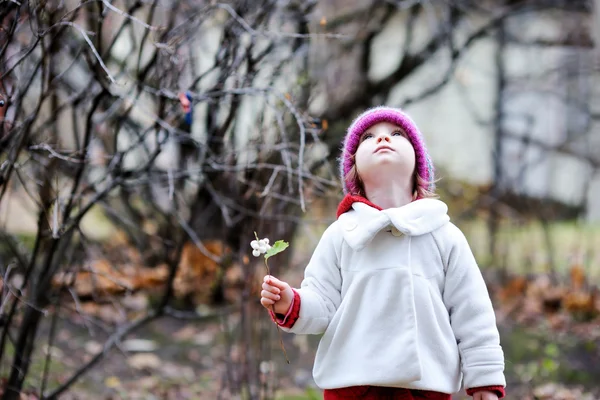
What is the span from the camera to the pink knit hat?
2.29m

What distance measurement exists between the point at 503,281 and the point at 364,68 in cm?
284

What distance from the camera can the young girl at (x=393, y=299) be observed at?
208 centimetres

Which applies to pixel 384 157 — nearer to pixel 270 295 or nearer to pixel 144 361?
pixel 270 295

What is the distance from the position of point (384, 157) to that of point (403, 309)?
1.55ft

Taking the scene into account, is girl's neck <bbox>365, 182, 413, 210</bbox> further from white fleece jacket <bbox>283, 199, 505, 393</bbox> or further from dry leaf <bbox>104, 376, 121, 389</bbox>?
dry leaf <bbox>104, 376, 121, 389</bbox>

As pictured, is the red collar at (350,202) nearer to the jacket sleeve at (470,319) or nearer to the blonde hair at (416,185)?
the blonde hair at (416,185)

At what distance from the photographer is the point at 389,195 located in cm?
223

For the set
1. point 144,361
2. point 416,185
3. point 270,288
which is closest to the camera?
point 270,288

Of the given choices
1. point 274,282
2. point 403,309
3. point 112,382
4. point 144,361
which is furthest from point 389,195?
point 144,361

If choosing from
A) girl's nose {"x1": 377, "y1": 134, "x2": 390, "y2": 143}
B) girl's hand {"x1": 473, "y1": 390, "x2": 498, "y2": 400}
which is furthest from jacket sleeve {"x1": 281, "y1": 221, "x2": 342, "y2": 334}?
girl's hand {"x1": 473, "y1": 390, "x2": 498, "y2": 400}

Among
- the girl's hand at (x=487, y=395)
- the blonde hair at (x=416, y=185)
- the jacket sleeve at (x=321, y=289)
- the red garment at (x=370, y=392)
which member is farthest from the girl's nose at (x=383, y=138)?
the girl's hand at (x=487, y=395)

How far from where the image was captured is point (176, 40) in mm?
2936

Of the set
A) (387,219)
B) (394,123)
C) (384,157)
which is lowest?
(387,219)

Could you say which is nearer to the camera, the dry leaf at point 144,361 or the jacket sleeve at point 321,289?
the jacket sleeve at point 321,289
